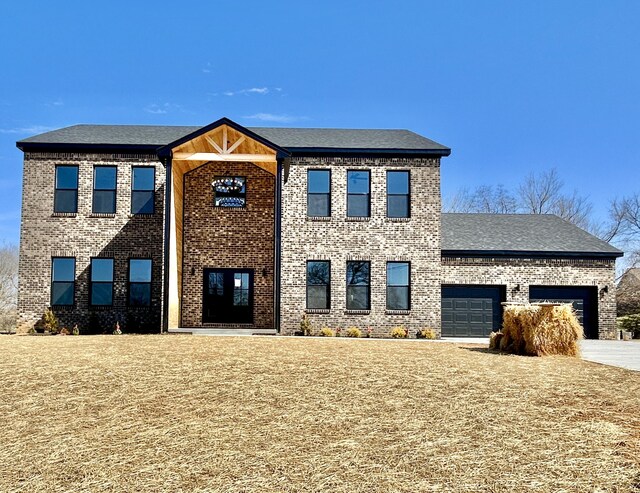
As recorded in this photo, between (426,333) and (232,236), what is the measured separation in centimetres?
793

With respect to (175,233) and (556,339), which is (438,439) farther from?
(175,233)

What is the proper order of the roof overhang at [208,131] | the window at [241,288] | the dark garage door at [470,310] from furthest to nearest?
1. the dark garage door at [470,310]
2. the window at [241,288]
3. the roof overhang at [208,131]

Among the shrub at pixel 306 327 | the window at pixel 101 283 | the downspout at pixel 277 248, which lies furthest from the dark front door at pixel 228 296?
the window at pixel 101 283

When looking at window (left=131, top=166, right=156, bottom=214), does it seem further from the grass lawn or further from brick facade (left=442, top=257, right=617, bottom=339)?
brick facade (left=442, top=257, right=617, bottom=339)

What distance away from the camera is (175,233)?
19.0 meters

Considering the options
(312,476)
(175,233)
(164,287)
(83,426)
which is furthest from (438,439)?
(175,233)

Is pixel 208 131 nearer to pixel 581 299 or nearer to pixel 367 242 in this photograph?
pixel 367 242

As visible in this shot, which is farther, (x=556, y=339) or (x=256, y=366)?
(x=556, y=339)

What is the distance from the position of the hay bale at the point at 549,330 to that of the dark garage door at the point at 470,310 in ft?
27.8

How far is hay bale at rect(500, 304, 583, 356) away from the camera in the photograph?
12644 mm

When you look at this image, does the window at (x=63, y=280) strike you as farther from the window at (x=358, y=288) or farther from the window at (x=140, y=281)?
the window at (x=358, y=288)

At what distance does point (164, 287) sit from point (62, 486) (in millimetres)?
13234

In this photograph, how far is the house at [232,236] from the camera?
19516mm

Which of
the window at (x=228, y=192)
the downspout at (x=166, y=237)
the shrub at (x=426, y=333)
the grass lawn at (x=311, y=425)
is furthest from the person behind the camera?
the window at (x=228, y=192)
